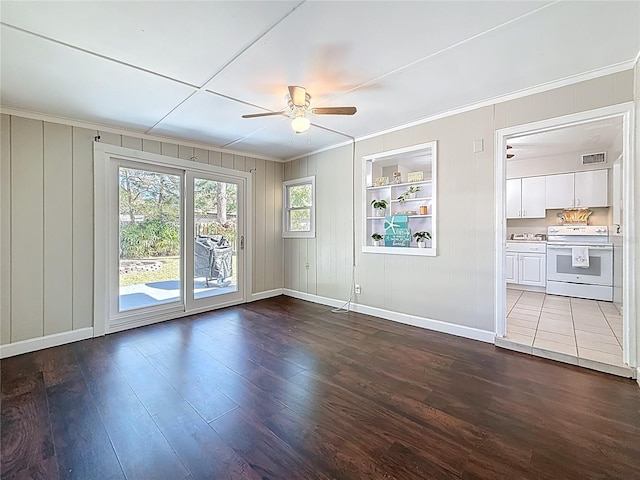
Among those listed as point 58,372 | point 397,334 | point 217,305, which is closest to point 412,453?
point 397,334

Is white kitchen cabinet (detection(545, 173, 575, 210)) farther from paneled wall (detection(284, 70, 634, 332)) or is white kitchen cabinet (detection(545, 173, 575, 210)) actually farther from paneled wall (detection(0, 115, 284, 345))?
paneled wall (detection(0, 115, 284, 345))

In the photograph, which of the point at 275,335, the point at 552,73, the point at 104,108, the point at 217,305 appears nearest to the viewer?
the point at 552,73

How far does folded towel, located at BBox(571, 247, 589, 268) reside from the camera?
490 cm

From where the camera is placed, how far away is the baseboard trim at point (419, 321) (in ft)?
10.7

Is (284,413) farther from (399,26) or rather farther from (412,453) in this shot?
(399,26)

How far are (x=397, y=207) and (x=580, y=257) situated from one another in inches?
137

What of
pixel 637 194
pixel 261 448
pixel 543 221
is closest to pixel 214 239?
pixel 261 448

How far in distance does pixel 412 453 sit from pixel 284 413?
85 centimetres

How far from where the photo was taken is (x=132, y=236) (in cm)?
388

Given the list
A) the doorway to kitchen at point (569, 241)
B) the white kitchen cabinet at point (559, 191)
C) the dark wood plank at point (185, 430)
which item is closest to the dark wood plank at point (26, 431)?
the dark wood plank at point (185, 430)

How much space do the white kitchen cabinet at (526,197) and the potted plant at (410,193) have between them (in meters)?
3.01

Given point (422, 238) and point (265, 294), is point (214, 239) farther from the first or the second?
point (422, 238)

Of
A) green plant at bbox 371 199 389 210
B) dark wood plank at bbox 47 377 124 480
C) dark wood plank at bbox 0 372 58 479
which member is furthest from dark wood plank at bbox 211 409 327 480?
green plant at bbox 371 199 389 210

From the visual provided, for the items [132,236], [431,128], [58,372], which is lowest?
[58,372]
